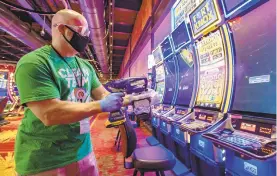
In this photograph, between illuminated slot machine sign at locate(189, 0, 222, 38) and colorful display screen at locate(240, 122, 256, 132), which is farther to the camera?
illuminated slot machine sign at locate(189, 0, 222, 38)

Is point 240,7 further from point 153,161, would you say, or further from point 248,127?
point 153,161

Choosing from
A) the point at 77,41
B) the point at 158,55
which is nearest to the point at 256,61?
the point at 77,41

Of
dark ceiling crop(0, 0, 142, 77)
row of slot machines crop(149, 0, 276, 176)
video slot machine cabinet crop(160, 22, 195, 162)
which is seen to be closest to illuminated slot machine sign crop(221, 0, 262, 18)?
row of slot machines crop(149, 0, 276, 176)

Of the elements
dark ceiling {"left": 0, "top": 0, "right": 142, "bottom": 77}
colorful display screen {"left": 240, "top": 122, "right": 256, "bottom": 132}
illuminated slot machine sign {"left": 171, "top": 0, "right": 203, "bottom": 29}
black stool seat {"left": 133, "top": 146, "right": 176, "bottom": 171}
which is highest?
dark ceiling {"left": 0, "top": 0, "right": 142, "bottom": 77}

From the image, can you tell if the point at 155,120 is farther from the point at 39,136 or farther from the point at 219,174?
the point at 39,136

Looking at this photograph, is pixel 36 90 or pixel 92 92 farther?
pixel 92 92

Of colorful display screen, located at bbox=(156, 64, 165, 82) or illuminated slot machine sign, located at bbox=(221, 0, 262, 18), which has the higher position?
illuminated slot machine sign, located at bbox=(221, 0, 262, 18)

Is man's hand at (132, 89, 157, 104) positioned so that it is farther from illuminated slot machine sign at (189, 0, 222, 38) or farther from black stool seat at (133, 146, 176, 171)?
illuminated slot machine sign at (189, 0, 222, 38)

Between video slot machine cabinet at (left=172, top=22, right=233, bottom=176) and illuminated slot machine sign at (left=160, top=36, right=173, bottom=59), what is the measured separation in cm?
98

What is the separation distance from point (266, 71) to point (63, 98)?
1.39m

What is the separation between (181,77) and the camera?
3180 millimetres

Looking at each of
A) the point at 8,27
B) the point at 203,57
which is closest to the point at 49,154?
the point at 203,57

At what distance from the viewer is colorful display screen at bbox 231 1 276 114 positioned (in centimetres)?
143

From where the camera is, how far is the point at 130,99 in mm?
1141
